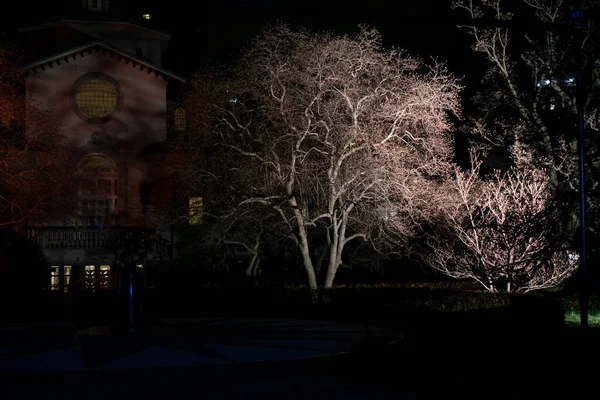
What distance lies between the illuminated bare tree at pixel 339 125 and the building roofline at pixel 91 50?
10061mm

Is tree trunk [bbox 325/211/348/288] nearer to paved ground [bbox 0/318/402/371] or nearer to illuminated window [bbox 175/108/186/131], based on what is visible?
paved ground [bbox 0/318/402/371]

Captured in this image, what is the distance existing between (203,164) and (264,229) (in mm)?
A: 4378

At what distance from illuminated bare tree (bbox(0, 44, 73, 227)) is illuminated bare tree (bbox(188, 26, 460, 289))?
261 inches

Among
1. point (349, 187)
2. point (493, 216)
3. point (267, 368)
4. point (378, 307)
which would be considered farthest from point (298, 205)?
point (267, 368)

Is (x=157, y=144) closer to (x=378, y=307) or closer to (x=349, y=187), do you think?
(x=349, y=187)

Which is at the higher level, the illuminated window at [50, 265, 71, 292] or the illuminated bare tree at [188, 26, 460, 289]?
the illuminated bare tree at [188, 26, 460, 289]

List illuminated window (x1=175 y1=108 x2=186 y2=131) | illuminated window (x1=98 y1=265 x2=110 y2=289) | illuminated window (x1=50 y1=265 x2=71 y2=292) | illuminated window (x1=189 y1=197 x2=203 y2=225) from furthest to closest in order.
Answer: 1. illuminated window (x1=175 y1=108 x2=186 y2=131)
2. illuminated window (x1=98 y1=265 x2=110 y2=289)
3. illuminated window (x1=50 y1=265 x2=71 y2=292)
4. illuminated window (x1=189 y1=197 x2=203 y2=225)

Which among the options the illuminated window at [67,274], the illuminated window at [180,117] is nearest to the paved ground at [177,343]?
the illuminated window at [67,274]

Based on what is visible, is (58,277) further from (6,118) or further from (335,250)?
(335,250)

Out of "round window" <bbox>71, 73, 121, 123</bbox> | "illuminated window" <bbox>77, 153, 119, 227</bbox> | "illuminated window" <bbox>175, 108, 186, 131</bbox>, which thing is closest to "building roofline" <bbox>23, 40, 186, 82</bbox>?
"round window" <bbox>71, 73, 121, 123</bbox>

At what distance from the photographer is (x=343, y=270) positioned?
3850 cm

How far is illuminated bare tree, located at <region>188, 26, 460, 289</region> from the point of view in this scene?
Result: 2684 centimetres

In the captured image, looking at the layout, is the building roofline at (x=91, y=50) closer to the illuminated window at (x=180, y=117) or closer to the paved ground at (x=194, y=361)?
the illuminated window at (x=180, y=117)

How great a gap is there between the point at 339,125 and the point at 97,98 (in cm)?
1663
